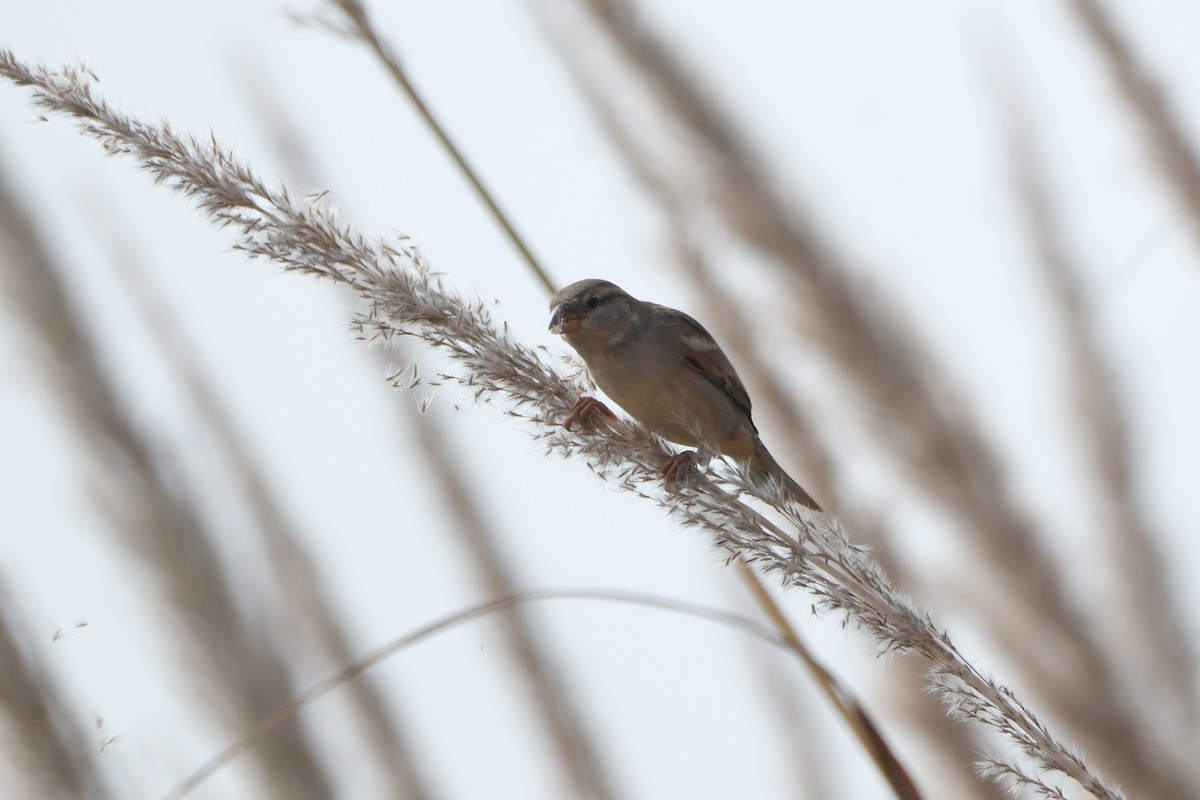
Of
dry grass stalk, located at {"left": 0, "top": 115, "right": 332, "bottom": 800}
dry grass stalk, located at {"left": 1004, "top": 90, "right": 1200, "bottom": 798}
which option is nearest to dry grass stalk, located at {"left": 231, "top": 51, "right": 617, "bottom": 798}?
dry grass stalk, located at {"left": 0, "top": 115, "right": 332, "bottom": 800}

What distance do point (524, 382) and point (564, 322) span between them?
1203 millimetres

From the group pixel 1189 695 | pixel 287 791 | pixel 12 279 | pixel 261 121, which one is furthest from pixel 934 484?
pixel 261 121

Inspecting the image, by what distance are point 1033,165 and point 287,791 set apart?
2.05 m

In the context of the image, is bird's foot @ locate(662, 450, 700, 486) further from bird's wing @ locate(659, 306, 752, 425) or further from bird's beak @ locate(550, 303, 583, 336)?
bird's wing @ locate(659, 306, 752, 425)

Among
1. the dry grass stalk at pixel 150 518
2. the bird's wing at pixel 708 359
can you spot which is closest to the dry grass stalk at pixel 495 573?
the dry grass stalk at pixel 150 518

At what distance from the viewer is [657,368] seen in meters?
2.65

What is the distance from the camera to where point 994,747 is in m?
1.91

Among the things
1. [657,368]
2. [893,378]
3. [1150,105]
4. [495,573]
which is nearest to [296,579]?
[495,573]

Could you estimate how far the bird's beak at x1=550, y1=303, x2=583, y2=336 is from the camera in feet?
8.64

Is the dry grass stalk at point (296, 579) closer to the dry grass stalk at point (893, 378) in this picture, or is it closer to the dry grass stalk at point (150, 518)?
the dry grass stalk at point (150, 518)

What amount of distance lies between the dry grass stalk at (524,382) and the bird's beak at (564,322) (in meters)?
1.11

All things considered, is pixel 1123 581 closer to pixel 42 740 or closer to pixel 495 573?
pixel 495 573

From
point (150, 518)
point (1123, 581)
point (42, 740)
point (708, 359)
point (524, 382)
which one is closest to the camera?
point (524, 382)

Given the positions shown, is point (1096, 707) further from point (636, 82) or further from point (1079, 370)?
point (636, 82)
